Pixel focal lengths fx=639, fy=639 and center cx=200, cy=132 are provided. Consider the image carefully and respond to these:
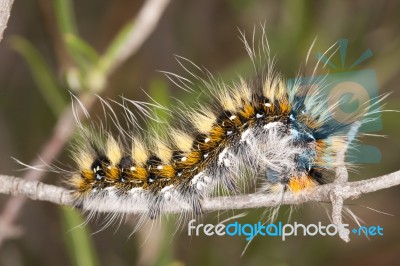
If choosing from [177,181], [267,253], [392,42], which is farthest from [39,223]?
[392,42]

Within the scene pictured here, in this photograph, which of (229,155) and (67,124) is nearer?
(229,155)

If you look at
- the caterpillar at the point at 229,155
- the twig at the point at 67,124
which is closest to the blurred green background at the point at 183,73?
the twig at the point at 67,124

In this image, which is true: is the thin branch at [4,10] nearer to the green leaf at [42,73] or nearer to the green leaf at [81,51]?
the green leaf at [81,51]

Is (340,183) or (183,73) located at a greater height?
(183,73)

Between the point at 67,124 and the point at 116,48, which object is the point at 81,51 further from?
the point at 67,124

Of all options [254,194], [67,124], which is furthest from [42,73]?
[254,194]

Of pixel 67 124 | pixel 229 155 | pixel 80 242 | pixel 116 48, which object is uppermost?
pixel 116 48
